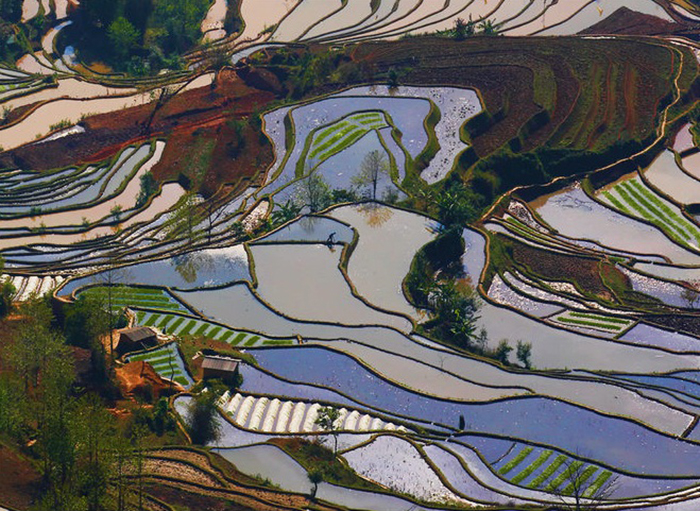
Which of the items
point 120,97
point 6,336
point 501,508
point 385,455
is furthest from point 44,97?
point 501,508

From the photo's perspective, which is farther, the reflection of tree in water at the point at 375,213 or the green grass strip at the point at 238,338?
the reflection of tree in water at the point at 375,213

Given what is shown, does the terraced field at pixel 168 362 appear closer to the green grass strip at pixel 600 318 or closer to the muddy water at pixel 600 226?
the green grass strip at pixel 600 318

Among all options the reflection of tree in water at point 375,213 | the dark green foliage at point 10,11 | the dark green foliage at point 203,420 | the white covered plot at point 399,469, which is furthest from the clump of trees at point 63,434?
the dark green foliage at point 10,11

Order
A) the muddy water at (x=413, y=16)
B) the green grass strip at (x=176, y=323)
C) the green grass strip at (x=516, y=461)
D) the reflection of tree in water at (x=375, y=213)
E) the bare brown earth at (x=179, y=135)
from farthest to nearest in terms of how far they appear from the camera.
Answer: the muddy water at (x=413, y=16), the bare brown earth at (x=179, y=135), the reflection of tree in water at (x=375, y=213), the green grass strip at (x=176, y=323), the green grass strip at (x=516, y=461)

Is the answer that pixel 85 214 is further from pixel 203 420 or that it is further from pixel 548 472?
pixel 548 472

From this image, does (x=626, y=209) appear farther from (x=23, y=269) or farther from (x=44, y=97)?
(x=44, y=97)

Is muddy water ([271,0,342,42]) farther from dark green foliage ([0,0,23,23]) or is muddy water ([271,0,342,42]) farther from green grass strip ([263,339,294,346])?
green grass strip ([263,339,294,346])

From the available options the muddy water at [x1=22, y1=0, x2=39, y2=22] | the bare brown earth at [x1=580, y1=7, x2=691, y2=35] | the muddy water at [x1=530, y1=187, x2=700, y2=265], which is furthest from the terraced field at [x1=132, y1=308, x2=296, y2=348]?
the muddy water at [x1=22, y1=0, x2=39, y2=22]

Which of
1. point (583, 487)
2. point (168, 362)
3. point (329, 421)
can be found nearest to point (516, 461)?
point (583, 487)
